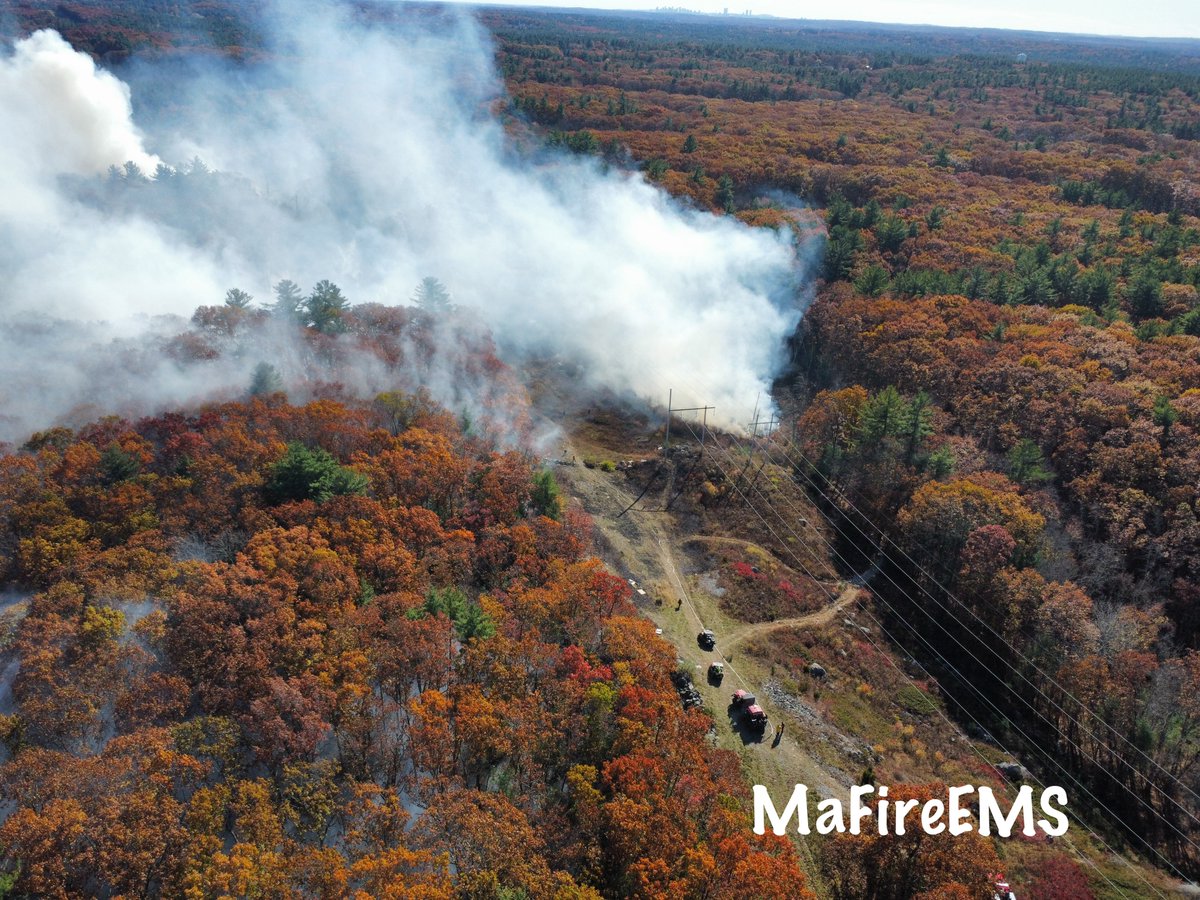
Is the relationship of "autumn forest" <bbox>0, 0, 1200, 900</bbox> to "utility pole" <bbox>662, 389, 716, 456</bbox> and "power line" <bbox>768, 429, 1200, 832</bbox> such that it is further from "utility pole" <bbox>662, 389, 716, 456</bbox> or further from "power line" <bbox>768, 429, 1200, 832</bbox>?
"utility pole" <bbox>662, 389, 716, 456</bbox>

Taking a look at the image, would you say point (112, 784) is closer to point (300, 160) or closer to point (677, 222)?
point (677, 222)

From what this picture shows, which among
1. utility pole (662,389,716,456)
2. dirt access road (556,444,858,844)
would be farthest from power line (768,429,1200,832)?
utility pole (662,389,716,456)

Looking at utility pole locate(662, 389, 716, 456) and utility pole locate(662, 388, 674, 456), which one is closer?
utility pole locate(662, 388, 674, 456)

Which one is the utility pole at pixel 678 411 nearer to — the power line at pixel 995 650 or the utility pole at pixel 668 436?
the utility pole at pixel 668 436

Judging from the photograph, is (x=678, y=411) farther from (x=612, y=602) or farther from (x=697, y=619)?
(x=612, y=602)

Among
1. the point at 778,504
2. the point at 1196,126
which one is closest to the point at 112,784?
the point at 778,504

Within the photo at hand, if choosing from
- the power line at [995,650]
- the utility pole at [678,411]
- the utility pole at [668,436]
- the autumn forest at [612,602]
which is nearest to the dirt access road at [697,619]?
the autumn forest at [612,602]

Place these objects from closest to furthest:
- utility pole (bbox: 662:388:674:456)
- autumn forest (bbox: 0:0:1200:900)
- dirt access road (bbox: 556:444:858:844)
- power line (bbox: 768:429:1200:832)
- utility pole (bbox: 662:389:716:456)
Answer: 1. autumn forest (bbox: 0:0:1200:900)
2. dirt access road (bbox: 556:444:858:844)
3. power line (bbox: 768:429:1200:832)
4. utility pole (bbox: 662:388:674:456)
5. utility pole (bbox: 662:389:716:456)

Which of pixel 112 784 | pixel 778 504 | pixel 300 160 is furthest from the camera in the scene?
pixel 300 160
